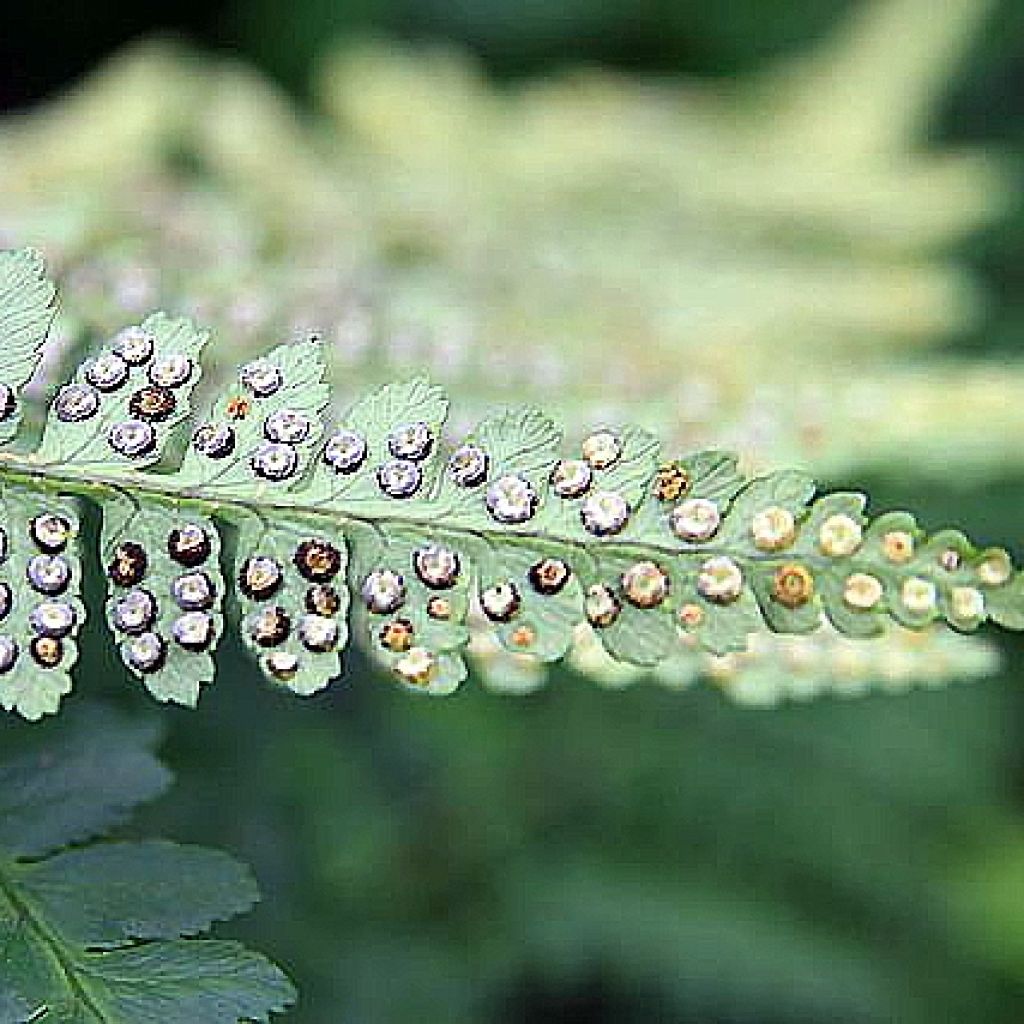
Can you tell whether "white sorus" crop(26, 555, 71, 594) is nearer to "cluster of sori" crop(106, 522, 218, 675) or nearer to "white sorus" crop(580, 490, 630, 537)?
"cluster of sori" crop(106, 522, 218, 675)

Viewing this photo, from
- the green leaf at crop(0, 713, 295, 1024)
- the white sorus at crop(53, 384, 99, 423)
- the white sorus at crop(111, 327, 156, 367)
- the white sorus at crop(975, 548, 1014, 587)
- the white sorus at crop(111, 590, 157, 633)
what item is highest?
the white sorus at crop(975, 548, 1014, 587)

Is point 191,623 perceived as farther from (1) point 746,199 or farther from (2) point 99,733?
(1) point 746,199

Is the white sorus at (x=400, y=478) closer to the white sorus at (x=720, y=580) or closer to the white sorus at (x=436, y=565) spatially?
the white sorus at (x=436, y=565)

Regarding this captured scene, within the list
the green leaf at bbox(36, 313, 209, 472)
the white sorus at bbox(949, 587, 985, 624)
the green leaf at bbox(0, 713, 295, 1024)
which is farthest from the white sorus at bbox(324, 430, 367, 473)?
the white sorus at bbox(949, 587, 985, 624)

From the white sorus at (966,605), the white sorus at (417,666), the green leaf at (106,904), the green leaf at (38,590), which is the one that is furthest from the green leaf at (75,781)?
the white sorus at (966,605)

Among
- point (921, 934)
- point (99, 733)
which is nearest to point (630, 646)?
point (99, 733)

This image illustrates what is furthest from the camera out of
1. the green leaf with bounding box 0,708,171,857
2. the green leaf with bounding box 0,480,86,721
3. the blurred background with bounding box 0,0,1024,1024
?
the blurred background with bounding box 0,0,1024,1024
